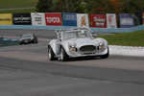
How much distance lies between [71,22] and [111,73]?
154 feet

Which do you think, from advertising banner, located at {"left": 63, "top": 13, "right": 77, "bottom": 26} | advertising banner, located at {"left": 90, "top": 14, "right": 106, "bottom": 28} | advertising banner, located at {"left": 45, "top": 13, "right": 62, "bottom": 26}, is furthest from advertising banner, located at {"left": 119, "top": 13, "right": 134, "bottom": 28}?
advertising banner, located at {"left": 45, "top": 13, "right": 62, "bottom": 26}

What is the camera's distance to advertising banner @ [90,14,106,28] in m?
57.4

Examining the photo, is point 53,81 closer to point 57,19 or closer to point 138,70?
point 138,70

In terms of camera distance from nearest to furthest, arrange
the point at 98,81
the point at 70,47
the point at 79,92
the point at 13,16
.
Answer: the point at 79,92 < the point at 98,81 < the point at 70,47 < the point at 13,16

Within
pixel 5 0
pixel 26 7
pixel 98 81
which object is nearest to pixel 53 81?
pixel 98 81

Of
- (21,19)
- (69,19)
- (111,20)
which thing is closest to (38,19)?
(21,19)

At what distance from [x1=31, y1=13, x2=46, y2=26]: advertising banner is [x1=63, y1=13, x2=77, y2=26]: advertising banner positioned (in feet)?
13.5

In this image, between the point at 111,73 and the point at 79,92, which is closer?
the point at 79,92

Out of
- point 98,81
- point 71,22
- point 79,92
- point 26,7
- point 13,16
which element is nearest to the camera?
point 79,92

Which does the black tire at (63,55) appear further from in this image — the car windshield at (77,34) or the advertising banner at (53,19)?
the advertising banner at (53,19)

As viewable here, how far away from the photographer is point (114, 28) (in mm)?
56062

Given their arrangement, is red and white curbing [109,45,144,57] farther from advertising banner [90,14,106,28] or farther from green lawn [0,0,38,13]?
green lawn [0,0,38,13]

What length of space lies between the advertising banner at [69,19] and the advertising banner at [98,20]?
8.68 ft

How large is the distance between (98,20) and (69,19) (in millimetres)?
5128
